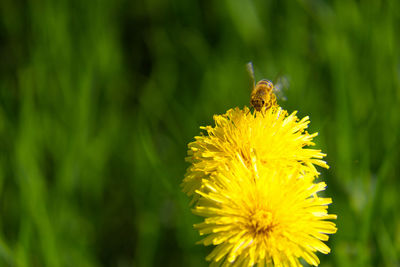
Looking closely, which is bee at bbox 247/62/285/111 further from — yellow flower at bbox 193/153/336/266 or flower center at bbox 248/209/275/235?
flower center at bbox 248/209/275/235

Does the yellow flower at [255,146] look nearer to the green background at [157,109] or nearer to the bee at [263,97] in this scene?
the bee at [263,97]

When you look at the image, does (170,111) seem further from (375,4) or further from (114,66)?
(375,4)

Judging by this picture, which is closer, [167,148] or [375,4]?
[375,4]

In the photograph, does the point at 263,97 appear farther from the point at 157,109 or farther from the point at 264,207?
the point at 157,109

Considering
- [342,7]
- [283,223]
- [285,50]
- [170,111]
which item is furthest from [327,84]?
[283,223]

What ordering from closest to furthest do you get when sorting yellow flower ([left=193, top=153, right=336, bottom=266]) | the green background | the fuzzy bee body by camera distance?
yellow flower ([left=193, top=153, right=336, bottom=266]) → the fuzzy bee body → the green background

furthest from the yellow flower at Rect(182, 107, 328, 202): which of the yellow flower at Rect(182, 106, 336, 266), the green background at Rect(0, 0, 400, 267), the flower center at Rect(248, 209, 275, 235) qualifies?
the green background at Rect(0, 0, 400, 267)
